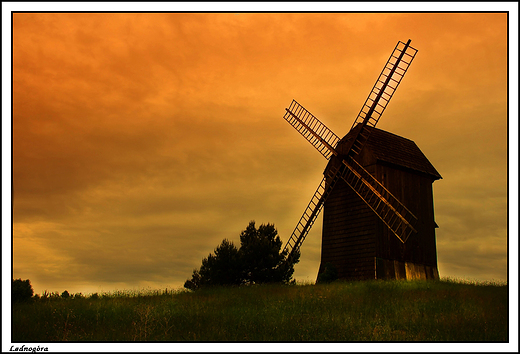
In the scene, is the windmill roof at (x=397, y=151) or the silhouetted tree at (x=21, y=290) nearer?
the silhouetted tree at (x=21, y=290)

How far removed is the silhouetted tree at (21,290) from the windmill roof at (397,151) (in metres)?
18.6

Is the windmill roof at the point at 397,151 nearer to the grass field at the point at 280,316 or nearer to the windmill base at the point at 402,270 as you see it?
the windmill base at the point at 402,270

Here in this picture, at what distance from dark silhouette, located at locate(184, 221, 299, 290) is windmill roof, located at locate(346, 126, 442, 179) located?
820 centimetres

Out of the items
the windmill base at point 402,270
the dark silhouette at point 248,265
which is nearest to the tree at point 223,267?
the dark silhouette at point 248,265

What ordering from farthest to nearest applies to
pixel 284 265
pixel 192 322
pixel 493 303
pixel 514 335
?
pixel 284 265 < pixel 493 303 < pixel 192 322 < pixel 514 335

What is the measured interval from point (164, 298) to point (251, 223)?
8814 millimetres

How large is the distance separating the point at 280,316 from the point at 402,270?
1129 cm

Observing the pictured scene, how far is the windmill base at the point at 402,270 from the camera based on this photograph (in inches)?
995

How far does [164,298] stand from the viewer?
21203 mm

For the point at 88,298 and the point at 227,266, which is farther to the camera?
the point at 227,266

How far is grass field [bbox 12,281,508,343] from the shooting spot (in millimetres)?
14906

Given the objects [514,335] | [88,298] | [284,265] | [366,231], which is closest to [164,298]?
[88,298]

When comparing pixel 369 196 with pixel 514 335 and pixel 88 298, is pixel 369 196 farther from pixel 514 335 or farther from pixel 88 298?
pixel 88 298

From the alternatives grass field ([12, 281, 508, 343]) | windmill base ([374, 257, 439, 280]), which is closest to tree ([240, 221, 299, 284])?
grass field ([12, 281, 508, 343])
